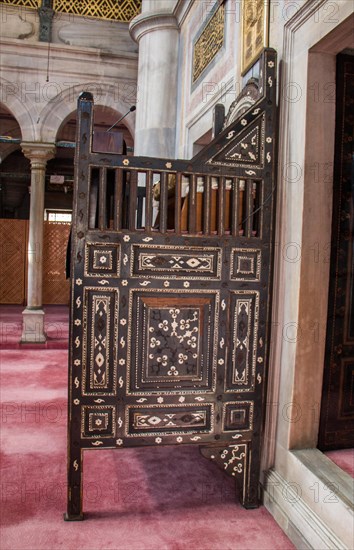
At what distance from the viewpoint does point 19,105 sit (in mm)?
6219

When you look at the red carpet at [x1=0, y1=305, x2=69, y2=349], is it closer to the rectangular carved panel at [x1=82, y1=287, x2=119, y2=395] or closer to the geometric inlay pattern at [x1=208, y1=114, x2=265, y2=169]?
the rectangular carved panel at [x1=82, y1=287, x2=119, y2=395]

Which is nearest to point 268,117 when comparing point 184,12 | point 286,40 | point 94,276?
point 286,40

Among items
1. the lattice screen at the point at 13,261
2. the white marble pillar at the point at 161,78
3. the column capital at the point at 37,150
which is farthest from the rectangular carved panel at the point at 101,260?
the lattice screen at the point at 13,261

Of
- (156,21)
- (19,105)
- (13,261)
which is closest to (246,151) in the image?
(156,21)

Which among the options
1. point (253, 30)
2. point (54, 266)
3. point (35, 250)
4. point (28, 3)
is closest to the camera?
point (253, 30)

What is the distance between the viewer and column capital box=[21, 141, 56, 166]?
6.32m

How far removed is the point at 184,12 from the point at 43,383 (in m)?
3.74

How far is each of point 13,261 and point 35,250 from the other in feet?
14.5

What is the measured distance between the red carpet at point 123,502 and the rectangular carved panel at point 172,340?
0.59 metres

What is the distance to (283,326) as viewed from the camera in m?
2.39

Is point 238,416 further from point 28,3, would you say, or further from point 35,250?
point 28,3

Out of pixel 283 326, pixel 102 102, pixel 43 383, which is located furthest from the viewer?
pixel 102 102

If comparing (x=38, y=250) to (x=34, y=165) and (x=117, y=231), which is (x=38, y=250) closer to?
(x=34, y=165)

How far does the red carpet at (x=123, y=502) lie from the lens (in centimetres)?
209
